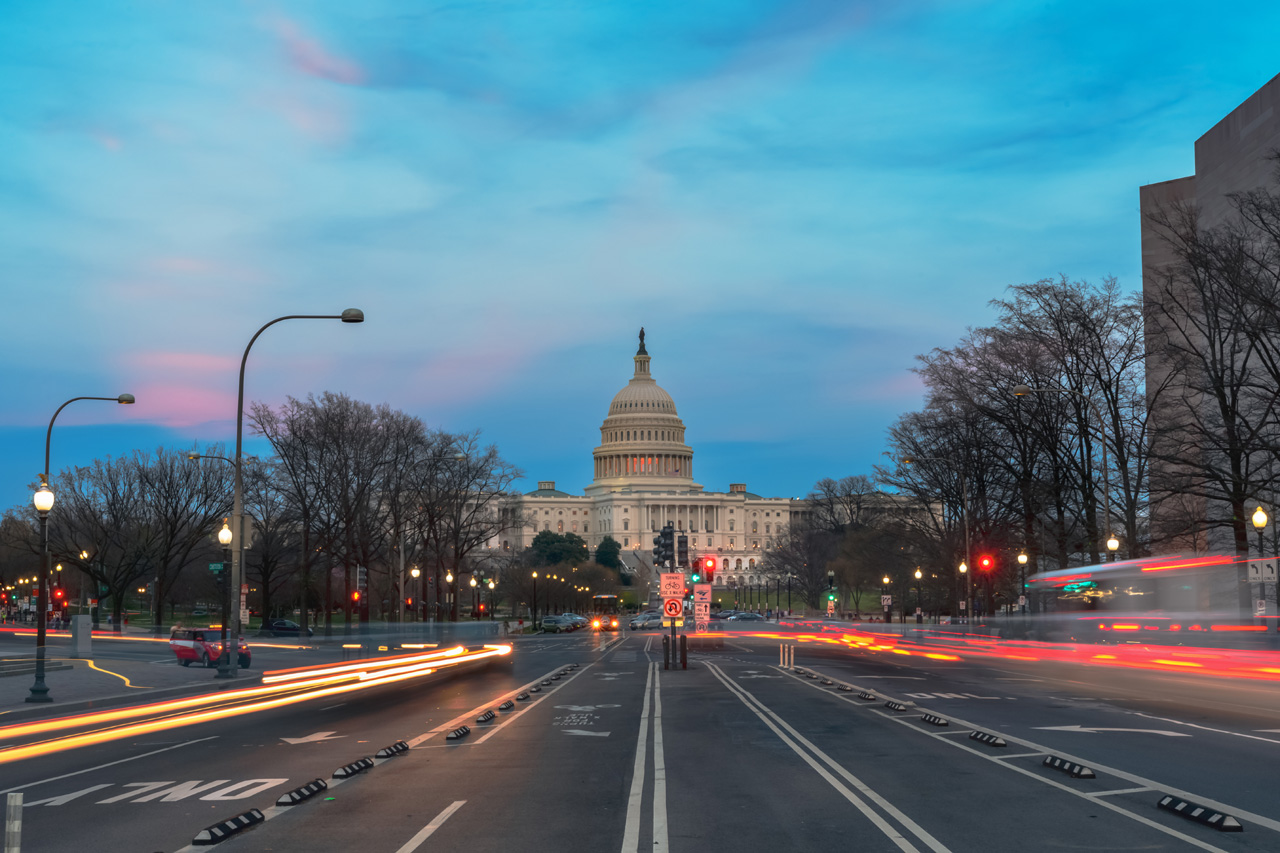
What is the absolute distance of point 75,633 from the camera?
1740 inches

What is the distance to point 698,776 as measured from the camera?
47.0 feet

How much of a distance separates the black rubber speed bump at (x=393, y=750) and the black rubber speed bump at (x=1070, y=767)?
334 inches

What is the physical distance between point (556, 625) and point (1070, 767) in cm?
8300

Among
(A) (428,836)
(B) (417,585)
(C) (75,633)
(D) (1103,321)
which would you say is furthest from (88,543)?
(A) (428,836)

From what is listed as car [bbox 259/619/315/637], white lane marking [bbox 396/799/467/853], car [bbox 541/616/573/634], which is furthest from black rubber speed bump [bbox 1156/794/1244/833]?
car [bbox 541/616/573/634]

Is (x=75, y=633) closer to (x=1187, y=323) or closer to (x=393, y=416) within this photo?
(x=393, y=416)

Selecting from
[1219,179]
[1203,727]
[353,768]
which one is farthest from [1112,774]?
[1219,179]

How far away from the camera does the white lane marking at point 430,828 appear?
10180 mm

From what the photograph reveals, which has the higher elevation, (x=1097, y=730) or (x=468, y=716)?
(x=1097, y=730)

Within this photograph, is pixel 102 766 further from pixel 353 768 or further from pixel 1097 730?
pixel 1097 730

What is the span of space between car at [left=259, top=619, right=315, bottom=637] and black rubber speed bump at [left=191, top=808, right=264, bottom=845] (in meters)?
63.2

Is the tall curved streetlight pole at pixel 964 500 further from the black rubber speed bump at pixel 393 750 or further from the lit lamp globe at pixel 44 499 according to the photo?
the black rubber speed bump at pixel 393 750

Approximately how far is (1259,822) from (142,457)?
3127 inches

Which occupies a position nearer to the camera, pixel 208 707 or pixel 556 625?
pixel 208 707
